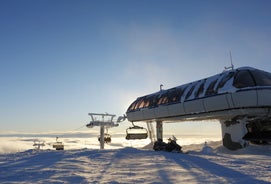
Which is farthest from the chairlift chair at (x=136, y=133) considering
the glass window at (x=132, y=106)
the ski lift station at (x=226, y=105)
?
the glass window at (x=132, y=106)

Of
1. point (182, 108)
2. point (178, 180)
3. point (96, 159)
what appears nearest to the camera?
point (178, 180)

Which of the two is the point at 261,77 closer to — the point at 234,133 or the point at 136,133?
the point at 234,133

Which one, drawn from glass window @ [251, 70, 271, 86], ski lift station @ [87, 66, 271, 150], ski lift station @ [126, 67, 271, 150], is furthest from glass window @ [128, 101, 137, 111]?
glass window @ [251, 70, 271, 86]

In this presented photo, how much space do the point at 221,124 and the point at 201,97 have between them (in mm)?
6765

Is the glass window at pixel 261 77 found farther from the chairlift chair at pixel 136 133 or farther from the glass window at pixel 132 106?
the glass window at pixel 132 106

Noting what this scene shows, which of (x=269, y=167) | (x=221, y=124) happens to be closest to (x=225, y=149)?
(x=221, y=124)

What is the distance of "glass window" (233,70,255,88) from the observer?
24969 millimetres

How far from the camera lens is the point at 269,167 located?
42.2ft

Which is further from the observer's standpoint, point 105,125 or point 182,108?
point 105,125

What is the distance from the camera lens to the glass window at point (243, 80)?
81.9 feet

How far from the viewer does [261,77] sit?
1014 inches

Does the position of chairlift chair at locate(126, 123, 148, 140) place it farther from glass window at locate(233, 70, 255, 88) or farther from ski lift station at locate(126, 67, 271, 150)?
glass window at locate(233, 70, 255, 88)

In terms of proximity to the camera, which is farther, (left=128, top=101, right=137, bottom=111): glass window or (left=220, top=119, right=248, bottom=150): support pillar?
(left=128, top=101, right=137, bottom=111): glass window

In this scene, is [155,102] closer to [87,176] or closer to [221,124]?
[221,124]
